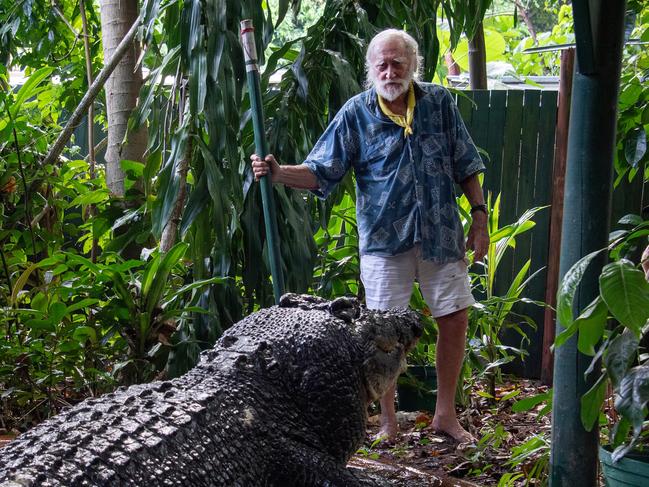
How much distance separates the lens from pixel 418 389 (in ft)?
15.9

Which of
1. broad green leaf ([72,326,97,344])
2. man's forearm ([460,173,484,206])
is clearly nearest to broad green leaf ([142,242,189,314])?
broad green leaf ([72,326,97,344])

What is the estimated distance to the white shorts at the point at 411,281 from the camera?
399 cm

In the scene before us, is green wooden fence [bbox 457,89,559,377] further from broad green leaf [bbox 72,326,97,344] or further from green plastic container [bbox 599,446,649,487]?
green plastic container [bbox 599,446,649,487]

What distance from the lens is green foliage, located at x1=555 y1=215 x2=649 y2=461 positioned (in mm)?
2113

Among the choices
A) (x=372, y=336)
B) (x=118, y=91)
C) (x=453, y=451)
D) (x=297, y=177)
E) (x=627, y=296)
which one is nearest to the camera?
(x=627, y=296)

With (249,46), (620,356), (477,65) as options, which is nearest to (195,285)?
(249,46)

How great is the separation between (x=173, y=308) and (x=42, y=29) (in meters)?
3.37

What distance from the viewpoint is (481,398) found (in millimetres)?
5332

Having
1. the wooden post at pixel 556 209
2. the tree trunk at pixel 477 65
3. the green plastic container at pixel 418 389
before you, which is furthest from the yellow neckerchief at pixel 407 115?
the tree trunk at pixel 477 65

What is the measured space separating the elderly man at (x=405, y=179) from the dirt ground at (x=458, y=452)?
0.62 feet

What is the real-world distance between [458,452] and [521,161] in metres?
3.23

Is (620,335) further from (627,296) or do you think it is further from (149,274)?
(149,274)

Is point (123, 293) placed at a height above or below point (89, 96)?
below

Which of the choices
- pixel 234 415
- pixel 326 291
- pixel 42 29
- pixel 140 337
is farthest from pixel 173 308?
pixel 42 29
